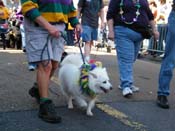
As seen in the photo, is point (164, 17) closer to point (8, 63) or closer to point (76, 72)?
point (8, 63)

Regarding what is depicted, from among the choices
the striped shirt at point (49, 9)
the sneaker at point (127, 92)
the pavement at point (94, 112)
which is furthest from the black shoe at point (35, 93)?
the sneaker at point (127, 92)

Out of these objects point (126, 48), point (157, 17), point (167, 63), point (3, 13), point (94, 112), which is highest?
point (3, 13)

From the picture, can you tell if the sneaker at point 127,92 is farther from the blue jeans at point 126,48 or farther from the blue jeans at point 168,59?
the blue jeans at point 168,59

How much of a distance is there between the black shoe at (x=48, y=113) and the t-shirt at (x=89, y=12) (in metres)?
4.79

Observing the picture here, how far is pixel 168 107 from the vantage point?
606cm

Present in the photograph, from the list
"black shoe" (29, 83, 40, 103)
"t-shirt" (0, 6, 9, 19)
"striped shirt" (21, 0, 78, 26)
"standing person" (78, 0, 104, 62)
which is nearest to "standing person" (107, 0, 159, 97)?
"striped shirt" (21, 0, 78, 26)

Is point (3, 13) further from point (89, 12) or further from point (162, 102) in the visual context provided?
point (162, 102)

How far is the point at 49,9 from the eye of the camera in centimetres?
493

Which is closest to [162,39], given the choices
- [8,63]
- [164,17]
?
[164,17]

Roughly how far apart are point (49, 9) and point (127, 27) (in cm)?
194

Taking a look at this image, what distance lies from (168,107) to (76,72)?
1.63m

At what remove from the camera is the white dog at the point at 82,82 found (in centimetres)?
503

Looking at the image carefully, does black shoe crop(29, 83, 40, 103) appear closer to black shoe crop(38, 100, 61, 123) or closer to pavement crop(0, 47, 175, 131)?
pavement crop(0, 47, 175, 131)

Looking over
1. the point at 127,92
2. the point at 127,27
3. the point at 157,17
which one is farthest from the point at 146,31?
the point at 157,17
